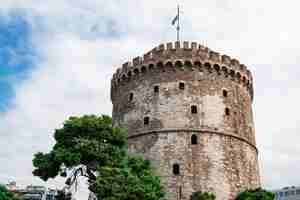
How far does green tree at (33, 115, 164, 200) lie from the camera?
2009 centimetres

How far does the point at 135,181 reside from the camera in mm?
20391

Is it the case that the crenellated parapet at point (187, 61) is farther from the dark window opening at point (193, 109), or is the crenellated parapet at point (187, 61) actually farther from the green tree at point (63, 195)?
the green tree at point (63, 195)

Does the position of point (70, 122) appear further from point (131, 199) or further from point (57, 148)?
point (131, 199)

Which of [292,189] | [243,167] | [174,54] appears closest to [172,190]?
[243,167]

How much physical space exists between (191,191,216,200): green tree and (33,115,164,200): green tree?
458 cm

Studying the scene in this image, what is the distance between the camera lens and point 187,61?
30.2 metres

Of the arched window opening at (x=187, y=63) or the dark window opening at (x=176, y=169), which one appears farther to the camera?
the arched window opening at (x=187, y=63)

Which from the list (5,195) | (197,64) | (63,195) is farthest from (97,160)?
(197,64)

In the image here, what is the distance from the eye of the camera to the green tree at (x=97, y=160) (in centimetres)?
2009

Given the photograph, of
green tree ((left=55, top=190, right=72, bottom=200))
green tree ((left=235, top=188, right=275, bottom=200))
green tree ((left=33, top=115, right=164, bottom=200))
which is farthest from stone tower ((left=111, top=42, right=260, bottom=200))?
green tree ((left=55, top=190, right=72, bottom=200))

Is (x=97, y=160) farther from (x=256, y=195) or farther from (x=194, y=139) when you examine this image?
(x=256, y=195)

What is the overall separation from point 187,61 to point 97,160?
36.6ft

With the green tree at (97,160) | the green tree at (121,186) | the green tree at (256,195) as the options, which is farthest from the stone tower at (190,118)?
the green tree at (121,186)

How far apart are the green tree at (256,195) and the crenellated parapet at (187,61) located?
8026 mm
